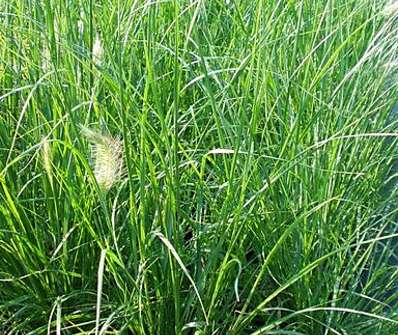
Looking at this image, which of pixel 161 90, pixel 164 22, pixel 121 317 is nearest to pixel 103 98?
pixel 161 90

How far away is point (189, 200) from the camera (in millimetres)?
1385

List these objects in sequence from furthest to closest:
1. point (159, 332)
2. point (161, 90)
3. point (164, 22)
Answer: point (164, 22) → point (161, 90) → point (159, 332)

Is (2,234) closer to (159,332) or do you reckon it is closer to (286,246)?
(159,332)

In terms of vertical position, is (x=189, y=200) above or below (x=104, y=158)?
below

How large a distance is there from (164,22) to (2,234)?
2.06 feet

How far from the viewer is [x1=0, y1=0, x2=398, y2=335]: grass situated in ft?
3.96

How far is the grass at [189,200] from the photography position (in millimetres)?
1207

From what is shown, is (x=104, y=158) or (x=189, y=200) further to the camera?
(x=189, y=200)

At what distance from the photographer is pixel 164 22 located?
66.6 inches

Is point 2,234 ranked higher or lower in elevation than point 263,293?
higher

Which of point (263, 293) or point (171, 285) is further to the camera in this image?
point (263, 293)

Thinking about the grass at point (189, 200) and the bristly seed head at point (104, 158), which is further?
the grass at point (189, 200)

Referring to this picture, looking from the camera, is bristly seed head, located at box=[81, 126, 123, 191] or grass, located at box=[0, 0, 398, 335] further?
grass, located at box=[0, 0, 398, 335]

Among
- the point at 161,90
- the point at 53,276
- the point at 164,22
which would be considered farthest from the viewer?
the point at 164,22
